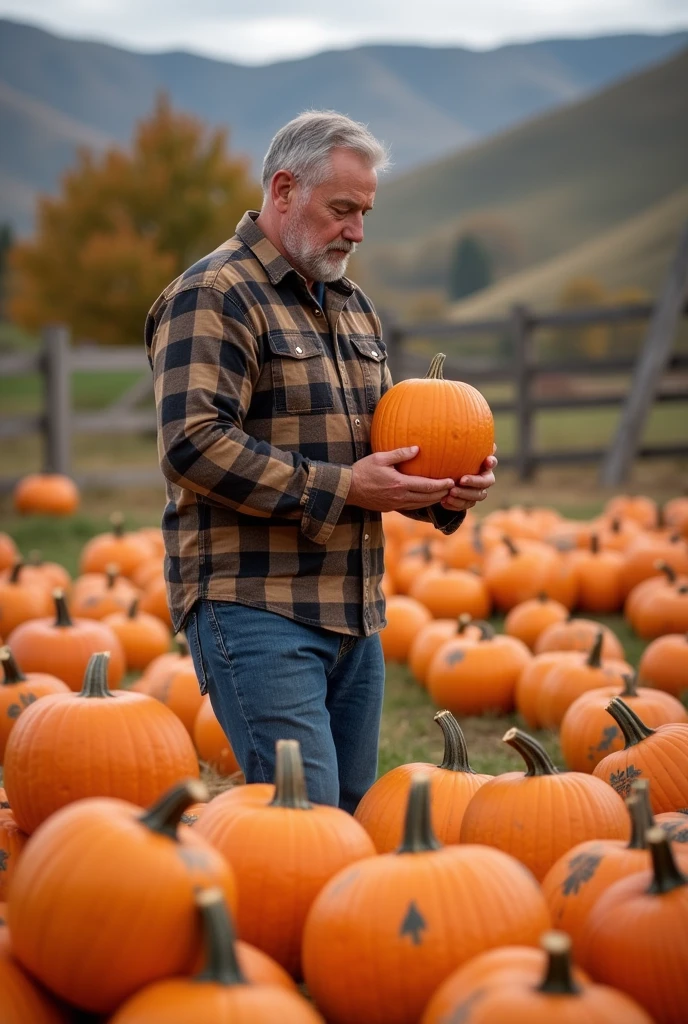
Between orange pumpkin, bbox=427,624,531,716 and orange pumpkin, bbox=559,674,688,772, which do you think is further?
orange pumpkin, bbox=427,624,531,716

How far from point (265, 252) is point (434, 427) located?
66 centimetres

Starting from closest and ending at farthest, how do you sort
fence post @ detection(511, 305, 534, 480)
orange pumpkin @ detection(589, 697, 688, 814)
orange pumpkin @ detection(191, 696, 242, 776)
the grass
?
1. orange pumpkin @ detection(589, 697, 688, 814)
2. orange pumpkin @ detection(191, 696, 242, 776)
3. the grass
4. fence post @ detection(511, 305, 534, 480)

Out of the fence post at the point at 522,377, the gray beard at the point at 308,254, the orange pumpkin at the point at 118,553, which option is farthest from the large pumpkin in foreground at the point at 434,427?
the fence post at the point at 522,377

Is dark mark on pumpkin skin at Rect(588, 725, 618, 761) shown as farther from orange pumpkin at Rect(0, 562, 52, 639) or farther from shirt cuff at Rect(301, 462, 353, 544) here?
orange pumpkin at Rect(0, 562, 52, 639)

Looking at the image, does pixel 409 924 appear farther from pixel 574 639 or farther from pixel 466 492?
pixel 574 639

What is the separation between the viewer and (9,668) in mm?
3771

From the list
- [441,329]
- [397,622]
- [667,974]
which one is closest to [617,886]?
[667,974]

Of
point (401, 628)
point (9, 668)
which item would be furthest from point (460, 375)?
point (9, 668)

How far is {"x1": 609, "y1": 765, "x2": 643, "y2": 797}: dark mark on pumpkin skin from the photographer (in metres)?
3.01

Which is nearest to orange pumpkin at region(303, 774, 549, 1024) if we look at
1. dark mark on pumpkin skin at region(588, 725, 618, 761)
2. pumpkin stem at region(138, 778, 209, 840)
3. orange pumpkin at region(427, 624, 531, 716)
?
pumpkin stem at region(138, 778, 209, 840)

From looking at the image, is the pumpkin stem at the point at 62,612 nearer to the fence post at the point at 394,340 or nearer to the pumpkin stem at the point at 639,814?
the pumpkin stem at the point at 639,814

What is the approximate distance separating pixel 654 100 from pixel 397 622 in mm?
162108

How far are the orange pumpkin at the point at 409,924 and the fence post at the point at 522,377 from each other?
1222 cm

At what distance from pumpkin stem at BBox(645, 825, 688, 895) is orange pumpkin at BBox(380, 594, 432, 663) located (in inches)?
161
